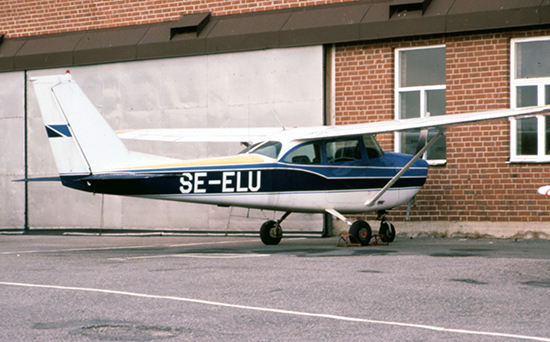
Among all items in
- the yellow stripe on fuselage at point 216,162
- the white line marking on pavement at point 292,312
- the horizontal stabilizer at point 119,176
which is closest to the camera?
the white line marking on pavement at point 292,312

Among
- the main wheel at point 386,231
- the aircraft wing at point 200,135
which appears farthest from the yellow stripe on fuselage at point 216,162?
the main wheel at point 386,231

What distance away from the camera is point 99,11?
65.2 ft

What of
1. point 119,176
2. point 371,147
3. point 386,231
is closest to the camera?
point 119,176

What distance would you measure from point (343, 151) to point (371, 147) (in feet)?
1.93

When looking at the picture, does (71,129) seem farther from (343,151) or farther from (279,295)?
(279,295)

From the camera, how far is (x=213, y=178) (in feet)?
39.9

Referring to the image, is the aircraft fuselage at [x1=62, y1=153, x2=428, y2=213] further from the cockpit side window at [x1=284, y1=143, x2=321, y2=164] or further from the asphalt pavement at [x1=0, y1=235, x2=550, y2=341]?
the asphalt pavement at [x1=0, y1=235, x2=550, y2=341]

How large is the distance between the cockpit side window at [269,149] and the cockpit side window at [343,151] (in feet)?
3.08

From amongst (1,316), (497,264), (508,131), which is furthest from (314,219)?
Answer: (1,316)

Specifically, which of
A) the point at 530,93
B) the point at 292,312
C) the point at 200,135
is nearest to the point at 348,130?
the point at 200,135

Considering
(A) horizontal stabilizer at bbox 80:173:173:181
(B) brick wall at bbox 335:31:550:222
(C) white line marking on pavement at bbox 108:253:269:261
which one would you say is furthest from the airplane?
(B) brick wall at bbox 335:31:550:222

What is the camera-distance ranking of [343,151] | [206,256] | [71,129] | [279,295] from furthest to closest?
1. [343,151]
2. [71,129]
3. [206,256]
4. [279,295]

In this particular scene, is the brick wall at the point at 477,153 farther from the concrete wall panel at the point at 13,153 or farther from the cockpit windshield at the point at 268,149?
the concrete wall panel at the point at 13,153

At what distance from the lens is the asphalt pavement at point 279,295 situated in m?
5.80
